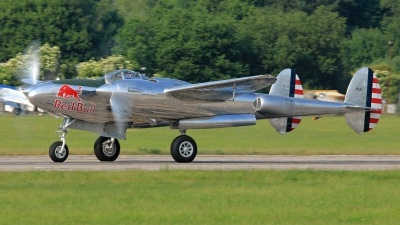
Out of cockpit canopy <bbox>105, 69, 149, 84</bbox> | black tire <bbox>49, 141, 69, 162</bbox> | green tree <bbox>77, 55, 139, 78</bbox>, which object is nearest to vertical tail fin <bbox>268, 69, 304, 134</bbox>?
cockpit canopy <bbox>105, 69, 149, 84</bbox>

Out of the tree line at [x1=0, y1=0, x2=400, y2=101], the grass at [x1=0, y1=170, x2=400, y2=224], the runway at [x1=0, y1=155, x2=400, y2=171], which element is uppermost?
the tree line at [x1=0, y1=0, x2=400, y2=101]

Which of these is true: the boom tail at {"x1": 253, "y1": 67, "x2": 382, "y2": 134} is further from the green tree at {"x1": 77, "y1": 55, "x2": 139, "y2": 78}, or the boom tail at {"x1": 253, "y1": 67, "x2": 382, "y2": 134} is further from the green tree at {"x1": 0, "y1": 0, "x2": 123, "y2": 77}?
the green tree at {"x1": 0, "y1": 0, "x2": 123, "y2": 77}

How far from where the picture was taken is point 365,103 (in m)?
21.9

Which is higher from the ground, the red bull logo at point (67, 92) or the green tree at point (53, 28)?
the green tree at point (53, 28)

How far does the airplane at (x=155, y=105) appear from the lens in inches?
750

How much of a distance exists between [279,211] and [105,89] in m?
8.29

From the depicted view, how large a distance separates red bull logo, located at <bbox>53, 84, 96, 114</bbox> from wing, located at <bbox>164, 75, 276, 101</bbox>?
207 centimetres

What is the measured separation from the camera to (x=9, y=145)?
93.0ft

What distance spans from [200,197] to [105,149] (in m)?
7.93

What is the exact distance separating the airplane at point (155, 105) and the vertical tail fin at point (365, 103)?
46 centimetres

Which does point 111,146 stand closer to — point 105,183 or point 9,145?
point 105,183

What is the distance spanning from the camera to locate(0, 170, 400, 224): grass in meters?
11.4

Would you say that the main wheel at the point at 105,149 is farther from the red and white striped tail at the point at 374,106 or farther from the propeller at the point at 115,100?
the red and white striped tail at the point at 374,106

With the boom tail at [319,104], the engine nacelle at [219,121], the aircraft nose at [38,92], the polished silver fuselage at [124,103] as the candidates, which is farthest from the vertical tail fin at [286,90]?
the aircraft nose at [38,92]
